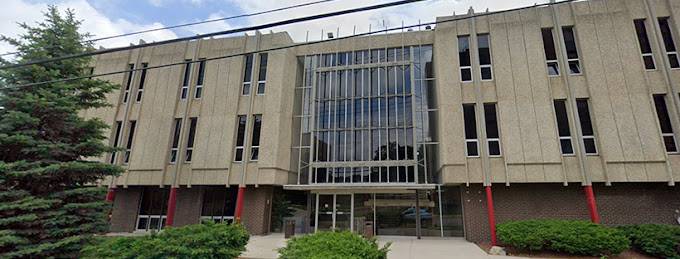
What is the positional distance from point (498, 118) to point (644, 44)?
22.5 ft

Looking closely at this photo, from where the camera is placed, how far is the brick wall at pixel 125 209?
53.9ft

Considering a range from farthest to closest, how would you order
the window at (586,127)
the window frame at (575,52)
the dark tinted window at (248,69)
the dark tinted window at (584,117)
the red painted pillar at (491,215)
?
the dark tinted window at (248,69) < the window frame at (575,52) < the dark tinted window at (584,117) < the window at (586,127) < the red painted pillar at (491,215)

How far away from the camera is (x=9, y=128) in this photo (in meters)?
8.51

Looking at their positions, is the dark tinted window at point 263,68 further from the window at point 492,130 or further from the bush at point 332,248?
the bush at point 332,248

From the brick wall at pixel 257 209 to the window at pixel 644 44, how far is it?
1750 cm

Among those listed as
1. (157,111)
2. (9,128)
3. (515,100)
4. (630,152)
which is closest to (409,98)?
(515,100)

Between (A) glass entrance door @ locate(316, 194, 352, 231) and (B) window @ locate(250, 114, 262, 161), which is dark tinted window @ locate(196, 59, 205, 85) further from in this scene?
(A) glass entrance door @ locate(316, 194, 352, 231)

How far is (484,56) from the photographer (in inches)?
571

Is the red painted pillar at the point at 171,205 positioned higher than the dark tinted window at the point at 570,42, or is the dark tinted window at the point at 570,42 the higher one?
the dark tinted window at the point at 570,42

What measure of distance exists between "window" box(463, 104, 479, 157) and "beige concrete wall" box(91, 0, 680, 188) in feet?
1.12

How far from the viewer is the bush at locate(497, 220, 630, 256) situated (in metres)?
10.2

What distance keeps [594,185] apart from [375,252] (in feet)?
37.6

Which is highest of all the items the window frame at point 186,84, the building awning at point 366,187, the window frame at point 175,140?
the window frame at point 186,84

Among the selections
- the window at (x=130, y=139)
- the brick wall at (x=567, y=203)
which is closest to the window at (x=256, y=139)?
the window at (x=130, y=139)
